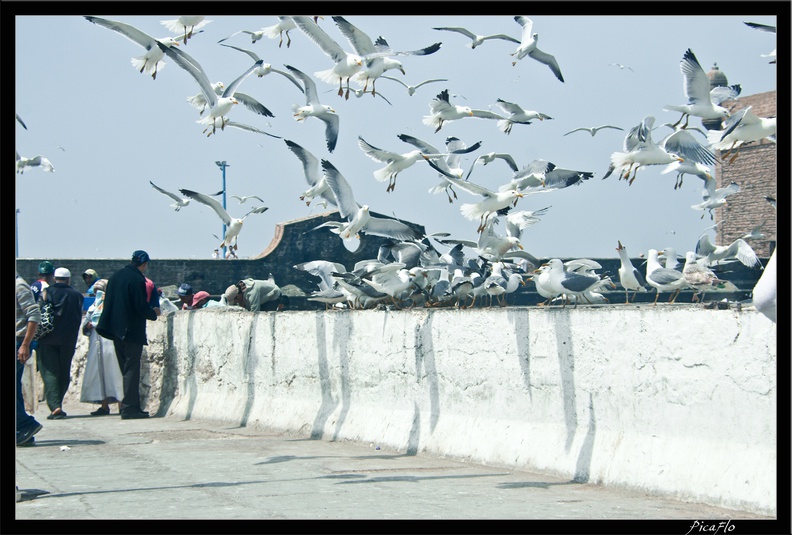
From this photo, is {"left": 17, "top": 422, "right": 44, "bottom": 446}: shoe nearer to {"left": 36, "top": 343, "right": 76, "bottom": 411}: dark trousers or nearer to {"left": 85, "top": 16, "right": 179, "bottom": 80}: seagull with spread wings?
{"left": 36, "top": 343, "right": 76, "bottom": 411}: dark trousers

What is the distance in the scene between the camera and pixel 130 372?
40.3 feet

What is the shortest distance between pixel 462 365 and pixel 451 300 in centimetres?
321

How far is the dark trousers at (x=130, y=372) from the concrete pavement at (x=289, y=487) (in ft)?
8.14

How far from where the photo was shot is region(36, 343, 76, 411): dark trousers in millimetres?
12344

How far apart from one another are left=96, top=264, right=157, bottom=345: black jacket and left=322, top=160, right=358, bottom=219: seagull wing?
7.90 ft

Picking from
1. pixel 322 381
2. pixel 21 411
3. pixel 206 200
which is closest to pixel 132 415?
pixel 206 200

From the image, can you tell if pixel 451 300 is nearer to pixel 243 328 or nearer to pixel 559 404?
pixel 243 328

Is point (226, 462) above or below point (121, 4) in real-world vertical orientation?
below

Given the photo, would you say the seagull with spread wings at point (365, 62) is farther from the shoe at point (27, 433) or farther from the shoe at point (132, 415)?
the shoe at point (27, 433)

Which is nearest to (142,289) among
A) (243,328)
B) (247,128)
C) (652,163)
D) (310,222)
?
(243,328)

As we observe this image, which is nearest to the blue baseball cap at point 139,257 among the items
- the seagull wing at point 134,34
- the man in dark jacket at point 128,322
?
the man in dark jacket at point 128,322

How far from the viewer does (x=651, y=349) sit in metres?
6.62

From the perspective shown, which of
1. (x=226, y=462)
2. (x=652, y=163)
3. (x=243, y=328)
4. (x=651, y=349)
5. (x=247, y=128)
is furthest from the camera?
(x=247, y=128)

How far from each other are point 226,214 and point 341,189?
2719mm
